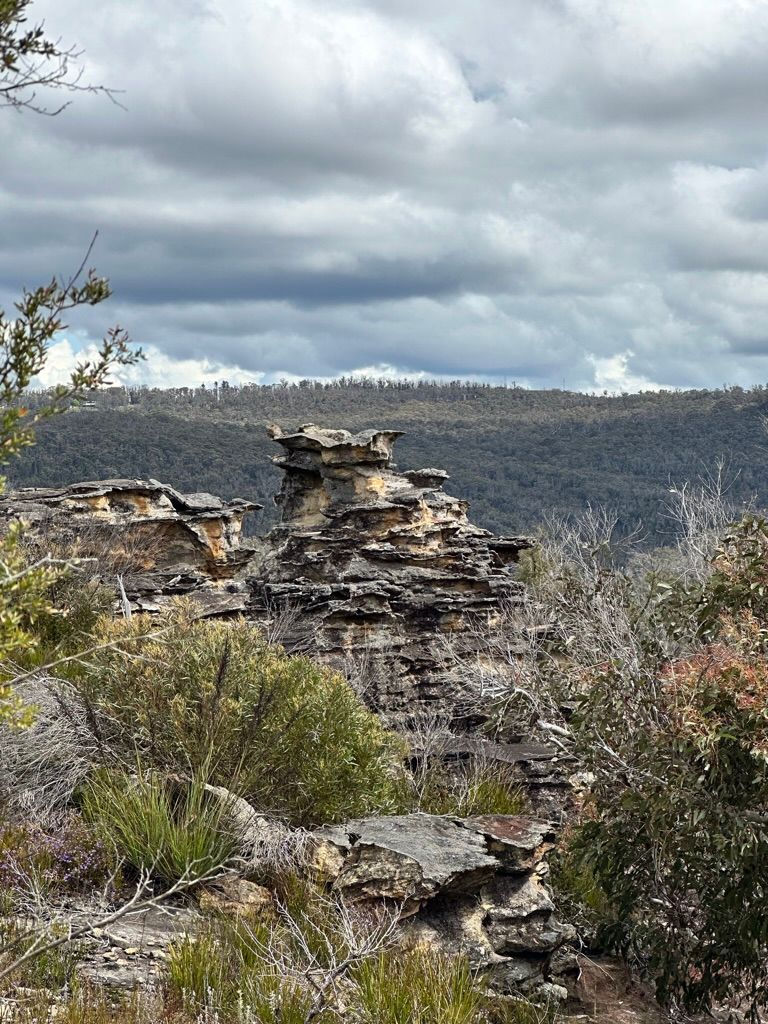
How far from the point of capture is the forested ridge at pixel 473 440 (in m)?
84.1

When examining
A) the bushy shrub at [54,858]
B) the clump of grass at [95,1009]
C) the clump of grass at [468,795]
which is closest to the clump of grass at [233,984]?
the clump of grass at [95,1009]

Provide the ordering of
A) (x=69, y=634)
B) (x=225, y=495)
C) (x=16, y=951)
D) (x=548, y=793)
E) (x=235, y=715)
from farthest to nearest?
1. (x=225, y=495)
2. (x=548, y=793)
3. (x=69, y=634)
4. (x=235, y=715)
5. (x=16, y=951)

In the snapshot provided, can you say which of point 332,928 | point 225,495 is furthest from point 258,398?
point 332,928

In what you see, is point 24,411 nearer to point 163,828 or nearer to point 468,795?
point 163,828

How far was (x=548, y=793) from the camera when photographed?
1733 cm

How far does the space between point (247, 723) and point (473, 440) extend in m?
110

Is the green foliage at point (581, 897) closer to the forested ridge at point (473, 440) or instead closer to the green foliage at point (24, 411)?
the green foliage at point (24, 411)

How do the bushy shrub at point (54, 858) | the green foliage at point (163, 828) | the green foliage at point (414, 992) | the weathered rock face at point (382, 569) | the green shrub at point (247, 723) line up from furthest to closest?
the weathered rock face at point (382, 569), the green shrub at point (247, 723), the green foliage at point (163, 828), the bushy shrub at point (54, 858), the green foliage at point (414, 992)

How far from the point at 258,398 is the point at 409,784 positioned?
118 m

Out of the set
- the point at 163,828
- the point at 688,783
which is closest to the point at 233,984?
the point at 163,828

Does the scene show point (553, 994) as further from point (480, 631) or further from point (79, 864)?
point (480, 631)

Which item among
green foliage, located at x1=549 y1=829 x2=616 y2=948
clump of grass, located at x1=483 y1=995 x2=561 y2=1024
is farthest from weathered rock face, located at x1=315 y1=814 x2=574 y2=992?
green foliage, located at x1=549 y1=829 x2=616 y2=948

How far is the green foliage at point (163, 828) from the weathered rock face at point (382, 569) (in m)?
11.4

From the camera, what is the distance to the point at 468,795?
42.0ft
